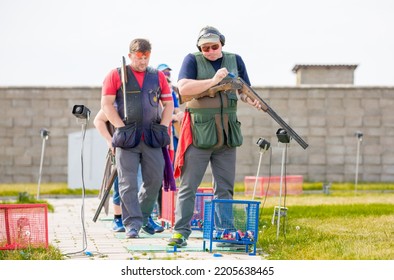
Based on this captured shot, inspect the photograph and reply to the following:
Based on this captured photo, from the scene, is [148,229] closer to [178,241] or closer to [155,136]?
[155,136]

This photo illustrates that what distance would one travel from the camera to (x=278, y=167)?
1767cm

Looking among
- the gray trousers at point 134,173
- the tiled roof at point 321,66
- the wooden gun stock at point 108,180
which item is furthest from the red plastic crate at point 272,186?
the gray trousers at point 134,173

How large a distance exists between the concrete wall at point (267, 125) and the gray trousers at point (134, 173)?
10379 mm

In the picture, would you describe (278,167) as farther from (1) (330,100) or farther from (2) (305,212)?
(2) (305,212)

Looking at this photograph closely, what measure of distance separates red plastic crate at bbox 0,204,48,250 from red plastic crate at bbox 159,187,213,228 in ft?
5.93

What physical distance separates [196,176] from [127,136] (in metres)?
0.82

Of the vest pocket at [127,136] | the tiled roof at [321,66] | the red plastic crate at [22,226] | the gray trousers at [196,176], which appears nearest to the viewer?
the red plastic crate at [22,226]

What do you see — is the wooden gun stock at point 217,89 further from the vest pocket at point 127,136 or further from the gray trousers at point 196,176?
the vest pocket at point 127,136

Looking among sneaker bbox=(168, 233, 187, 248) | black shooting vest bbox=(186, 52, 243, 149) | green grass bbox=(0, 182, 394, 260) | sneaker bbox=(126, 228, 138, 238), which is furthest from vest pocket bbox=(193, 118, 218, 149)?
sneaker bbox=(126, 228, 138, 238)

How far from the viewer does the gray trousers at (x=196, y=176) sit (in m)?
6.50

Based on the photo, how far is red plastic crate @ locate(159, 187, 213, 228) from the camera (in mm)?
7855

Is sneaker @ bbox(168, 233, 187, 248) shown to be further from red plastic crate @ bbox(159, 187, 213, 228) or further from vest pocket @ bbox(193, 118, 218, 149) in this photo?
red plastic crate @ bbox(159, 187, 213, 228)
